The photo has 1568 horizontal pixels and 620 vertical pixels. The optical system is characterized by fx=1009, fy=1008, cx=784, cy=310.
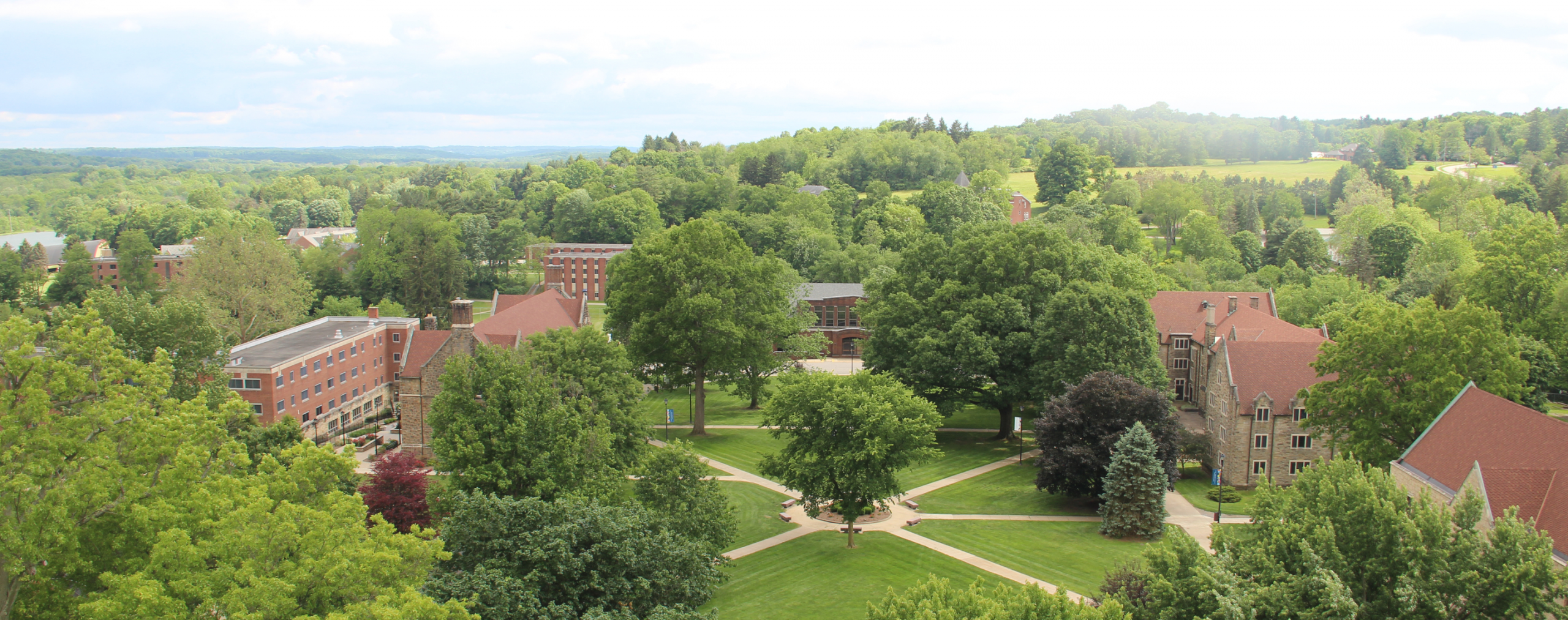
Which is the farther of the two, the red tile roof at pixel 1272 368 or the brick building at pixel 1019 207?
the brick building at pixel 1019 207

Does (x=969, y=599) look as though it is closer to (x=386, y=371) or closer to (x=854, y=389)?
(x=854, y=389)

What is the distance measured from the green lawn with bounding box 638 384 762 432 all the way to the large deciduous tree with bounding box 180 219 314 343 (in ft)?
104

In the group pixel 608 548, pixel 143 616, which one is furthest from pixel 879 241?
pixel 143 616

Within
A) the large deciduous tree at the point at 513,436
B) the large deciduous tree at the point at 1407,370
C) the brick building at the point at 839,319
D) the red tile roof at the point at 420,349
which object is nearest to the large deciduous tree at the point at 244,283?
the red tile roof at the point at 420,349

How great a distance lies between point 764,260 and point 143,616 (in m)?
40.3

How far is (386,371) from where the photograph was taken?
219 feet

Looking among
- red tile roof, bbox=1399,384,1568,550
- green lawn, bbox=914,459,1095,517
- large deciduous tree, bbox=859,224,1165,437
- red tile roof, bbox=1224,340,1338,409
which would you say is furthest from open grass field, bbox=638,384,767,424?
red tile roof, bbox=1399,384,1568,550

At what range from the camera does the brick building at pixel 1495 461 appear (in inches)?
1209

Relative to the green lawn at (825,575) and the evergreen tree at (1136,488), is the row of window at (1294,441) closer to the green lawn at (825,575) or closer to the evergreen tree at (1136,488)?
the evergreen tree at (1136,488)

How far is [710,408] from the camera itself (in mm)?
64375

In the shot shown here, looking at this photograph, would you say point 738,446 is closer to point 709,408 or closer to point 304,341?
point 709,408

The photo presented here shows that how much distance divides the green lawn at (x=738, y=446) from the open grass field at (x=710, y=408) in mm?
1634

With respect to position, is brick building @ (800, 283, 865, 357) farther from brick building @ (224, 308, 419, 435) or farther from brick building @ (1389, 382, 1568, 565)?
brick building @ (1389, 382, 1568, 565)

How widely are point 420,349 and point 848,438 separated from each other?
24.8 metres
